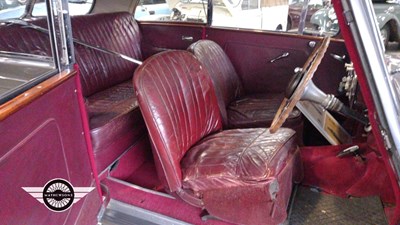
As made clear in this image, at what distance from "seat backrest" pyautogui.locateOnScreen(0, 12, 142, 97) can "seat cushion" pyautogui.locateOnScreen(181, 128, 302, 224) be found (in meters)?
1.32

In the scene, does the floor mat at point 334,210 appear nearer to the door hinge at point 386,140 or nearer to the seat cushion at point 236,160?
the seat cushion at point 236,160

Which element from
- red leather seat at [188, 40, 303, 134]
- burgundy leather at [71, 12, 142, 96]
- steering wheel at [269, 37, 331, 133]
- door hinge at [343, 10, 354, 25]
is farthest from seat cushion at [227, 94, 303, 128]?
door hinge at [343, 10, 354, 25]

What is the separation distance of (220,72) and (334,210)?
1339mm

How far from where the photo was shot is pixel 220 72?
256 centimetres

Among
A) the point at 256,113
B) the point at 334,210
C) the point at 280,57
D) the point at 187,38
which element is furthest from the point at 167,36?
the point at 334,210

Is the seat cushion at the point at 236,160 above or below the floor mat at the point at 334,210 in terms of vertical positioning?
above

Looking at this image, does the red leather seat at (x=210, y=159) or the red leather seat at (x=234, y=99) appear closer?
the red leather seat at (x=210, y=159)

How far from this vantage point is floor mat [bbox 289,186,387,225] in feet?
4.98

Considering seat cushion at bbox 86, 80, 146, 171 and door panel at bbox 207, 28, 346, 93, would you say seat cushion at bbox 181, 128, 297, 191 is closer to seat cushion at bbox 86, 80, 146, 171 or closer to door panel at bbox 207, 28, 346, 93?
seat cushion at bbox 86, 80, 146, 171

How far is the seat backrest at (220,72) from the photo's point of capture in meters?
2.32

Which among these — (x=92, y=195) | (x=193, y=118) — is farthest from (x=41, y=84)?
(x=193, y=118)

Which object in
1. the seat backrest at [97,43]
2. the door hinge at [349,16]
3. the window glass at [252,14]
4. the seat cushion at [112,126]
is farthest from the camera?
the window glass at [252,14]

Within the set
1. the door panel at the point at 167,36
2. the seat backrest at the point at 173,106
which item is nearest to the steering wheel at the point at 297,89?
the seat backrest at the point at 173,106

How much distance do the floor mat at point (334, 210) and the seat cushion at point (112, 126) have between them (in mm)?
1043
